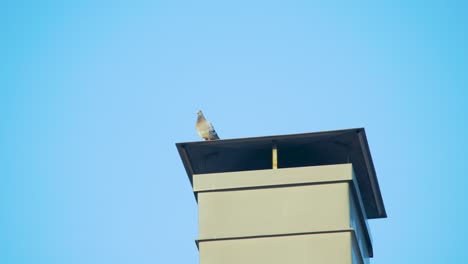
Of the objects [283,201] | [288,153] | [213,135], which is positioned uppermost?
[213,135]

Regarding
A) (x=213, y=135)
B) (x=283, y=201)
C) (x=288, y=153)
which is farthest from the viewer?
(x=213, y=135)

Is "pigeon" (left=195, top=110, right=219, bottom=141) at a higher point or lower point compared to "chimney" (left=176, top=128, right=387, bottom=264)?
higher

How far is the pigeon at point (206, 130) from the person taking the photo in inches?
1224

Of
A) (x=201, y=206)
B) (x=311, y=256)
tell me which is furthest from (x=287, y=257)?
(x=201, y=206)

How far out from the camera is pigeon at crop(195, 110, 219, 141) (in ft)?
102

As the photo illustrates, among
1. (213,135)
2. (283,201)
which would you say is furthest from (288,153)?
(213,135)

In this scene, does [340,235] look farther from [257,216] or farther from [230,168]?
[230,168]

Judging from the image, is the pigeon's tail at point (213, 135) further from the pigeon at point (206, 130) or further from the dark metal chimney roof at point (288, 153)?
the dark metal chimney roof at point (288, 153)

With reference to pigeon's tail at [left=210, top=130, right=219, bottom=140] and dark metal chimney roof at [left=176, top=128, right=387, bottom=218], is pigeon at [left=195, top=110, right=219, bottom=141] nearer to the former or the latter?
pigeon's tail at [left=210, top=130, right=219, bottom=140]

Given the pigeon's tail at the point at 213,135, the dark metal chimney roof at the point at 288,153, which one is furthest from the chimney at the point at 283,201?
the pigeon's tail at the point at 213,135

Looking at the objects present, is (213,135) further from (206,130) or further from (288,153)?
(288,153)

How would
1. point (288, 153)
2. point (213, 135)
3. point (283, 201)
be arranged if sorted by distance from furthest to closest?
1. point (213, 135)
2. point (288, 153)
3. point (283, 201)

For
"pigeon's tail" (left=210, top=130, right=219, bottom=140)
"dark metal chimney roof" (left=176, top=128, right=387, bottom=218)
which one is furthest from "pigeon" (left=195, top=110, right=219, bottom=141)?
"dark metal chimney roof" (left=176, top=128, right=387, bottom=218)

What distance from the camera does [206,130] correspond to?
31.2 meters
